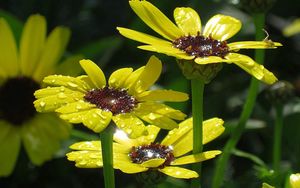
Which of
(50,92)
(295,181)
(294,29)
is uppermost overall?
(294,29)

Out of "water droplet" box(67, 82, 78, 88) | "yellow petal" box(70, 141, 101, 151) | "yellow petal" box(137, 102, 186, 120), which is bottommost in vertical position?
"yellow petal" box(70, 141, 101, 151)

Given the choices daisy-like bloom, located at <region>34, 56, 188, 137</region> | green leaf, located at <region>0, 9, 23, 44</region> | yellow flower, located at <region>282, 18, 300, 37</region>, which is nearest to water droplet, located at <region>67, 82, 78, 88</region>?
daisy-like bloom, located at <region>34, 56, 188, 137</region>

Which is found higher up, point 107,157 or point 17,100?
point 17,100

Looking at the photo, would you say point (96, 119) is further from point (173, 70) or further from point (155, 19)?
point (173, 70)

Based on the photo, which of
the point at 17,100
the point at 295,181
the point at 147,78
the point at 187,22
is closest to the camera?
the point at 295,181

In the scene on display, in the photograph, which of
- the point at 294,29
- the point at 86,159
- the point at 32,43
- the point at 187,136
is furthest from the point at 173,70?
the point at 86,159

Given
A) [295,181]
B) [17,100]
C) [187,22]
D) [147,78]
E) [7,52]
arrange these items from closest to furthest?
1. [295,181]
2. [147,78]
3. [187,22]
4. [7,52]
5. [17,100]

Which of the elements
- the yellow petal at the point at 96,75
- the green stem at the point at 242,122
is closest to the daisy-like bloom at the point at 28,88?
the green stem at the point at 242,122

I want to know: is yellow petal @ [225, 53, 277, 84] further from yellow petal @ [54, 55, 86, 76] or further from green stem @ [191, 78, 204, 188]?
yellow petal @ [54, 55, 86, 76]
